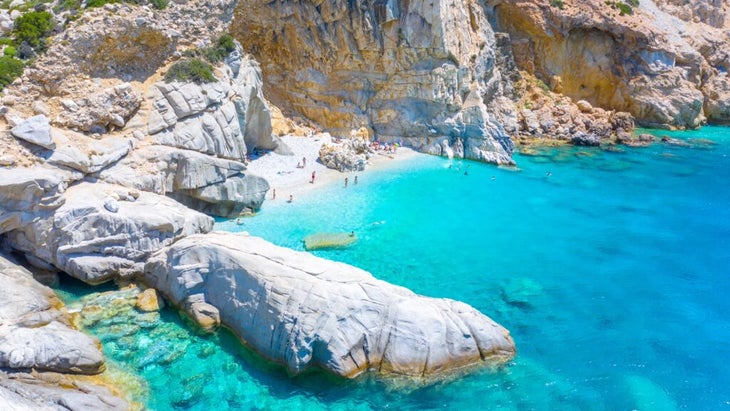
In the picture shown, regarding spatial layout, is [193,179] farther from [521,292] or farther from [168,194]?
[521,292]

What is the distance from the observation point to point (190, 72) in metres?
29.5

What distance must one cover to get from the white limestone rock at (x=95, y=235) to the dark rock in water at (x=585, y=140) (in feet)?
152

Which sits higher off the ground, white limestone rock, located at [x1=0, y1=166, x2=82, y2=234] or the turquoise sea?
white limestone rock, located at [x1=0, y1=166, x2=82, y2=234]

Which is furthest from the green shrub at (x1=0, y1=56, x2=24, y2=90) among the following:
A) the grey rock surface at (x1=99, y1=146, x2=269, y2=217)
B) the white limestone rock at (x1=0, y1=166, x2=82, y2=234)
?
the white limestone rock at (x1=0, y1=166, x2=82, y2=234)

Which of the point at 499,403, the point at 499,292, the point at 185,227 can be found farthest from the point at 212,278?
the point at 499,292

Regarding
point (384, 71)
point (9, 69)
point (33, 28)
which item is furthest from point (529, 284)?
point (33, 28)

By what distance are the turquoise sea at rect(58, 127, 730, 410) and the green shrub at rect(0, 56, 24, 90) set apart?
41.3ft

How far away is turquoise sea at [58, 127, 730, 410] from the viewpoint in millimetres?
16297

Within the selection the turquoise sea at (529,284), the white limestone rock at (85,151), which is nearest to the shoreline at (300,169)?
the turquoise sea at (529,284)

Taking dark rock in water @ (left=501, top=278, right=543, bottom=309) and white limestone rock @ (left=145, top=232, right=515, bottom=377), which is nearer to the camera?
white limestone rock @ (left=145, top=232, right=515, bottom=377)

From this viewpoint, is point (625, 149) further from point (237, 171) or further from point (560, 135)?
point (237, 171)

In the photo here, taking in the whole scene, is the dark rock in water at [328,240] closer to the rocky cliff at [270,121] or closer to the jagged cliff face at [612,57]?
the rocky cliff at [270,121]

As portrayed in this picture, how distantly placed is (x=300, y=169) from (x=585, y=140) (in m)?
34.1

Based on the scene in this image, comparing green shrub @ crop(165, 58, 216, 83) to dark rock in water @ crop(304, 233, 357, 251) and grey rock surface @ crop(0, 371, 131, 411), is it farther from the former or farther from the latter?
grey rock surface @ crop(0, 371, 131, 411)
